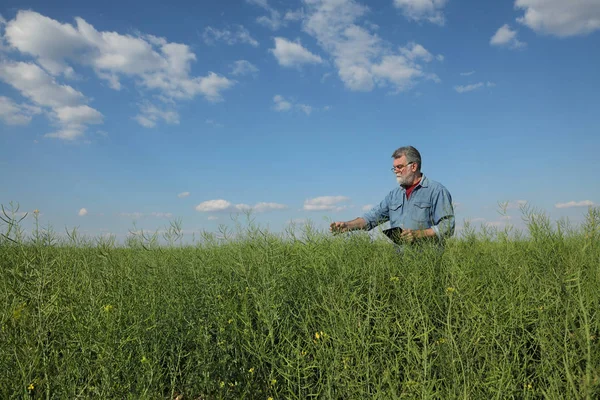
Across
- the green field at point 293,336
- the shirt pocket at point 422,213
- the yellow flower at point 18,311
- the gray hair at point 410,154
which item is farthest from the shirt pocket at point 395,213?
the yellow flower at point 18,311

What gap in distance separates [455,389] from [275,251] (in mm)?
1754

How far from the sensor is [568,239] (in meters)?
4.68

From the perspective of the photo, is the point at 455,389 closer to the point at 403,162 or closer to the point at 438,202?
the point at 438,202

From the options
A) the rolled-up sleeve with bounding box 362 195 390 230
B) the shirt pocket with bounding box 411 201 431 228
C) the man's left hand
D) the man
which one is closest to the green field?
the man's left hand

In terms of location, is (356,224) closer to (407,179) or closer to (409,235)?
(407,179)

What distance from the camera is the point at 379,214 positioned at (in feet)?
16.8

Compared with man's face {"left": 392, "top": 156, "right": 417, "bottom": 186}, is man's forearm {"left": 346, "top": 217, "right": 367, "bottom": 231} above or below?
below

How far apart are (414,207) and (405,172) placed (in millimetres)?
414

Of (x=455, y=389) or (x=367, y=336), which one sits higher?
(x=367, y=336)

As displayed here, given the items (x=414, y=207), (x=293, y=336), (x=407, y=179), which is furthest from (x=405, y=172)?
(x=293, y=336)

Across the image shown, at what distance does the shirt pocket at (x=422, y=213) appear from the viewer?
456 centimetres

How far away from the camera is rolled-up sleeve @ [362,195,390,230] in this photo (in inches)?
199

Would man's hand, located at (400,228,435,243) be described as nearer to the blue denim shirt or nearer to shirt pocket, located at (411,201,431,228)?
the blue denim shirt

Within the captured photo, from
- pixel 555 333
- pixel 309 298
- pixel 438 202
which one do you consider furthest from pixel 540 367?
pixel 438 202
